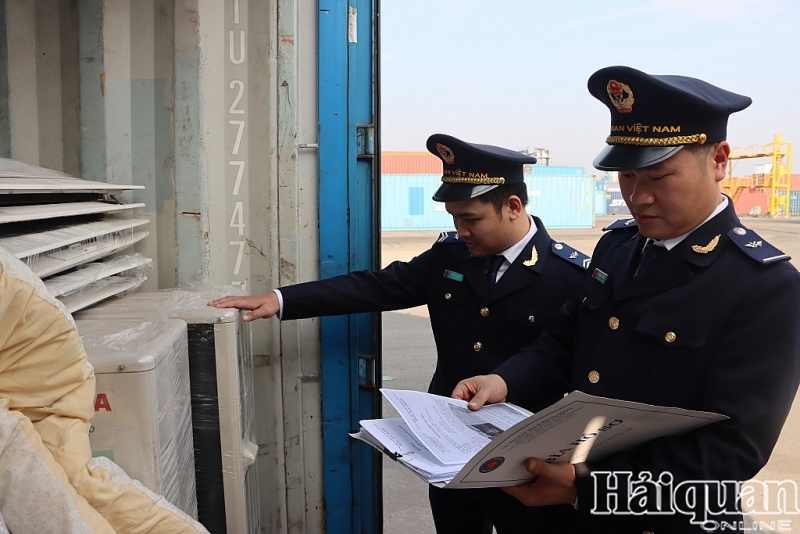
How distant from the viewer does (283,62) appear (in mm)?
2412

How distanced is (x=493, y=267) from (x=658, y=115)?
37.8 inches

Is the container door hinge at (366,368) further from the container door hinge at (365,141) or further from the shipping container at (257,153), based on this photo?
the container door hinge at (365,141)

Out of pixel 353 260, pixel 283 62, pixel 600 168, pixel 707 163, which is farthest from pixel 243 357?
pixel 707 163

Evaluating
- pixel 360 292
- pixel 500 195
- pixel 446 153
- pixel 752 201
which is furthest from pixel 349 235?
pixel 752 201

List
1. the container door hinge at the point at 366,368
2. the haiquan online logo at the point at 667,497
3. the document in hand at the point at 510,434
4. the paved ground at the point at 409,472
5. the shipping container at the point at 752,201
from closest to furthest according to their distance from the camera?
the document in hand at the point at 510,434 < the haiquan online logo at the point at 667,497 < the container door hinge at the point at 366,368 < the paved ground at the point at 409,472 < the shipping container at the point at 752,201

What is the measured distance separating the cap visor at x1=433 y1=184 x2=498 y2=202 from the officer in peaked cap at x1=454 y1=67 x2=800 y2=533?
A: 0.65 metres

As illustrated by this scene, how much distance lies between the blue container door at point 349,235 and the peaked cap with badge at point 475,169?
1.01 feet

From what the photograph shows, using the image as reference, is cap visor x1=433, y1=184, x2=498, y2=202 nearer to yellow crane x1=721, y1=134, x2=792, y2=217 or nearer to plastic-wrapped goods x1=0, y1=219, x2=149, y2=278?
plastic-wrapped goods x1=0, y1=219, x2=149, y2=278

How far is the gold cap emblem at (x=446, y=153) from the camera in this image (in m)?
2.37

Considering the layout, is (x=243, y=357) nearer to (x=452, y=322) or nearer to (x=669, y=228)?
(x=452, y=322)

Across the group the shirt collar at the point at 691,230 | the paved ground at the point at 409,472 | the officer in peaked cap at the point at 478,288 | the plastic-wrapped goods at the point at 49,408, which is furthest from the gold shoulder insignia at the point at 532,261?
the paved ground at the point at 409,472

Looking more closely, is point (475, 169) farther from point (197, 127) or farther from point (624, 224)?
point (197, 127)

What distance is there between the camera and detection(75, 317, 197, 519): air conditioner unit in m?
1.47

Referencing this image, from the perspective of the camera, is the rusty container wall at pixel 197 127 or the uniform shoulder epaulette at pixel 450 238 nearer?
the rusty container wall at pixel 197 127
